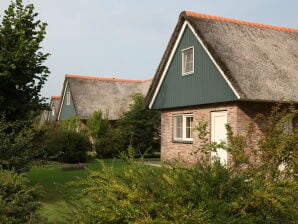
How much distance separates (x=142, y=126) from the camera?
82.7 feet

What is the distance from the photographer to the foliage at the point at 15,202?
14.4ft

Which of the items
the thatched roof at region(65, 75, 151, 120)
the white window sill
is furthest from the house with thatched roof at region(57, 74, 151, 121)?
the white window sill

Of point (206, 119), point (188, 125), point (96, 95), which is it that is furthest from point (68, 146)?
point (96, 95)

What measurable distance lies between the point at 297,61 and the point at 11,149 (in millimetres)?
12470

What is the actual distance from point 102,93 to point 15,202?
2815 centimetres

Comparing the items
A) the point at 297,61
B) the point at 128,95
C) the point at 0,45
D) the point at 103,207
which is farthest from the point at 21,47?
the point at 128,95

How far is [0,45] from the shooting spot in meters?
8.84

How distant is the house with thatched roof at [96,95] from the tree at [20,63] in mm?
20059

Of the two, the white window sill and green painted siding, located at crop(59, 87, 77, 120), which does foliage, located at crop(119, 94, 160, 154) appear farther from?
the white window sill

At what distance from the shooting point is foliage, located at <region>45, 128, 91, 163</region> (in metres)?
20.6

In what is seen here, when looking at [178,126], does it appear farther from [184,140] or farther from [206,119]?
[206,119]

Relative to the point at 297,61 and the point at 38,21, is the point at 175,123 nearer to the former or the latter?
the point at 297,61

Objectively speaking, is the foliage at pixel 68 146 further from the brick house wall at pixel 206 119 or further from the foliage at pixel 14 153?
the foliage at pixel 14 153

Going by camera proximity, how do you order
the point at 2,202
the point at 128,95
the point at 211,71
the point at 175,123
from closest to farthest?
1. the point at 2,202
2. the point at 211,71
3. the point at 175,123
4. the point at 128,95
